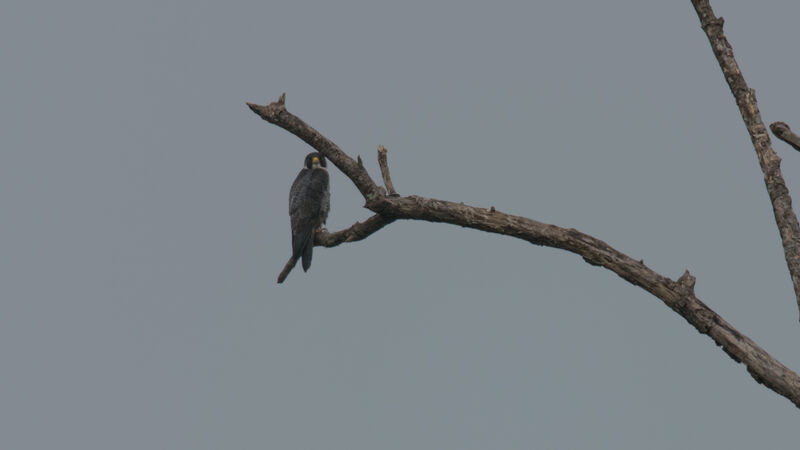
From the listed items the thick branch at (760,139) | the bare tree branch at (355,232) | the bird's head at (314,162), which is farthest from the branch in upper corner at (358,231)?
the bird's head at (314,162)

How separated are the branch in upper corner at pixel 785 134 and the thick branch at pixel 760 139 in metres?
0.08

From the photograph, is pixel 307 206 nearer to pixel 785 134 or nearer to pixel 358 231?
pixel 358 231

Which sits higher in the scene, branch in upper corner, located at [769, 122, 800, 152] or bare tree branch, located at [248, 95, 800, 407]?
branch in upper corner, located at [769, 122, 800, 152]

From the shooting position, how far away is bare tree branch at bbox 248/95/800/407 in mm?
5805

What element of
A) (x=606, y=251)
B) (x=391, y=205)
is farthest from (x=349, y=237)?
(x=606, y=251)

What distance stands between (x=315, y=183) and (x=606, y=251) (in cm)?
595

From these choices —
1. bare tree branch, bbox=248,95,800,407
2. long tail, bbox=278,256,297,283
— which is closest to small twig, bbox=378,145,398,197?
bare tree branch, bbox=248,95,800,407

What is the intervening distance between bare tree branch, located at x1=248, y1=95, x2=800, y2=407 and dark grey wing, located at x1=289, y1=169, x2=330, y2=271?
2.69m

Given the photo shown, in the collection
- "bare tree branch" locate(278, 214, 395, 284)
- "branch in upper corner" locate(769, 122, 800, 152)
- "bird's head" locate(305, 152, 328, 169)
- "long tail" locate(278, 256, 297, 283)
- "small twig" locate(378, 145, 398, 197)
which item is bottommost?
"long tail" locate(278, 256, 297, 283)

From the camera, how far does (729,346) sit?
19.5 feet

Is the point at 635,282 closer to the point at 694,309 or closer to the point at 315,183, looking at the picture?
the point at 694,309

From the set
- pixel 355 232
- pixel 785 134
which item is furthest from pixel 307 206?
pixel 785 134

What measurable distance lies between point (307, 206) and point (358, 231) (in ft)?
10.6

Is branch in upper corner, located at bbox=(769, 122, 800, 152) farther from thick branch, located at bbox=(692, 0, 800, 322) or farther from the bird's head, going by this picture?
the bird's head
